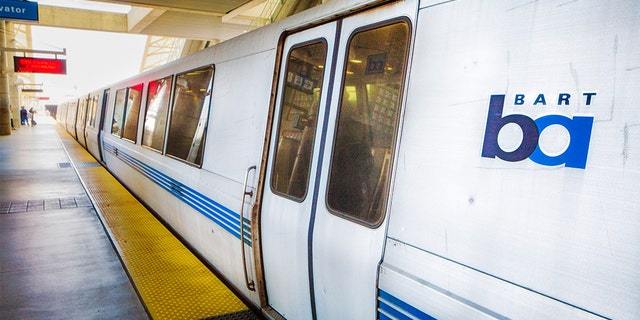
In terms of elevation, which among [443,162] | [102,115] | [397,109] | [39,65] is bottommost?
[102,115]

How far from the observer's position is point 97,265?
450cm

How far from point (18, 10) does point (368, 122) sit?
9760mm

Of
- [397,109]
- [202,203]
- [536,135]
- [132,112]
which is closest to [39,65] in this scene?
[132,112]

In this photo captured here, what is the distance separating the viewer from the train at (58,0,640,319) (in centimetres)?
139

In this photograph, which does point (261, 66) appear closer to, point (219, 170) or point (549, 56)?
point (219, 170)

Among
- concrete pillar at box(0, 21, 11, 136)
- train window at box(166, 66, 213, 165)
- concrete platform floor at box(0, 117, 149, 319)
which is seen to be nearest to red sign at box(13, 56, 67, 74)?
concrete pillar at box(0, 21, 11, 136)

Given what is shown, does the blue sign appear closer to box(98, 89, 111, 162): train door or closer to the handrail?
box(98, 89, 111, 162): train door

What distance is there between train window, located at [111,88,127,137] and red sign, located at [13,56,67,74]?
10.9 m

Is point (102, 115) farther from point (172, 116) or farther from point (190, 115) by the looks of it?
point (190, 115)

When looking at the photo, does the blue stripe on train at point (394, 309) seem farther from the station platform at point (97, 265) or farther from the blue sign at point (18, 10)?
the blue sign at point (18, 10)

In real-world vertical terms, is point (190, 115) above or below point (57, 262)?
above

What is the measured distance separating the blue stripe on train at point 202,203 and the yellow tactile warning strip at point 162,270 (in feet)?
2.10

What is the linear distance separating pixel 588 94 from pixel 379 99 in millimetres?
1026

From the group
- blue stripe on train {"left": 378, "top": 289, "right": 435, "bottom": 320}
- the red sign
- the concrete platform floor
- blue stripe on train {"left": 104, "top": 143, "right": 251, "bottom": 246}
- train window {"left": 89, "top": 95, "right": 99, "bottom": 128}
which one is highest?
the red sign
